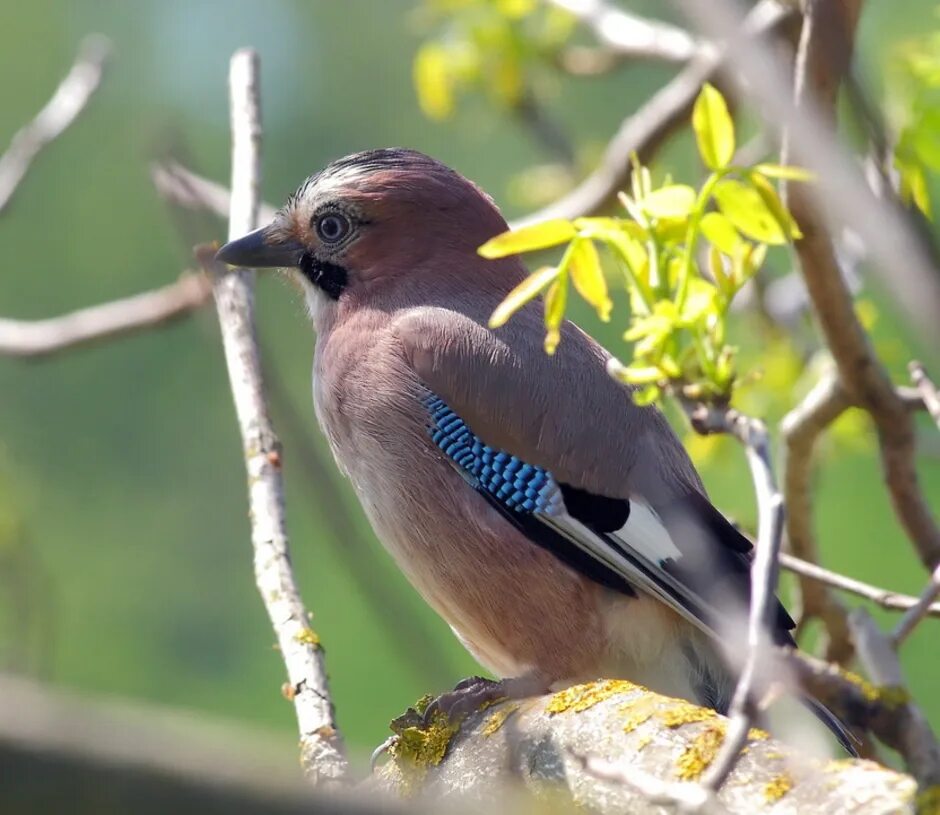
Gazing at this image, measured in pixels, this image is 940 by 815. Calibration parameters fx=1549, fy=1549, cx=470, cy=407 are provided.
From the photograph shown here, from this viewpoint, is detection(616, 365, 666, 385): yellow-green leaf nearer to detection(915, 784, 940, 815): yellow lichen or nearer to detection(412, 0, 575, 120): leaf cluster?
detection(915, 784, 940, 815): yellow lichen

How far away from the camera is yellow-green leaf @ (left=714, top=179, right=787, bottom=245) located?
2172 mm

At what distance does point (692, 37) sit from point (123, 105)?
442 inches

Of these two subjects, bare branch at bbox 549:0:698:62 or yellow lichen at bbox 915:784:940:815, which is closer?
yellow lichen at bbox 915:784:940:815

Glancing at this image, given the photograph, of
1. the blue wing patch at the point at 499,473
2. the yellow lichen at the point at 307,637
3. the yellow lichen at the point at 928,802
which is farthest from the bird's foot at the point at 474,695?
the yellow lichen at the point at 928,802

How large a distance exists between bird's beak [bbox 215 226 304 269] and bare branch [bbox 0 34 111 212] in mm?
693

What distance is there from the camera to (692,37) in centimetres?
474

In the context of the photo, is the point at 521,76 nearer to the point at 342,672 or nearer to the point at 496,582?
the point at 496,582

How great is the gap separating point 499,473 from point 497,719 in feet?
3.61

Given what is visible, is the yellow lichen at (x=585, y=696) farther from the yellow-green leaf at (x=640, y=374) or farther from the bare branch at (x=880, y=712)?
the bare branch at (x=880, y=712)

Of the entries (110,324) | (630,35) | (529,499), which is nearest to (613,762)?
(529,499)

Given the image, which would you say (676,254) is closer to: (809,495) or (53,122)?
(809,495)

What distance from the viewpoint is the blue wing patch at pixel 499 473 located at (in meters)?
3.42

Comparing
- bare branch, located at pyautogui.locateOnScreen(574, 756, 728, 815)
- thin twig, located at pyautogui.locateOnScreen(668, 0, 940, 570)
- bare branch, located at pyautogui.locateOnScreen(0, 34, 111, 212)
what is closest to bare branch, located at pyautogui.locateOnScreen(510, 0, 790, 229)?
thin twig, located at pyautogui.locateOnScreen(668, 0, 940, 570)

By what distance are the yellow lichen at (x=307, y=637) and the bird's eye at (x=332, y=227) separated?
1.40 meters
